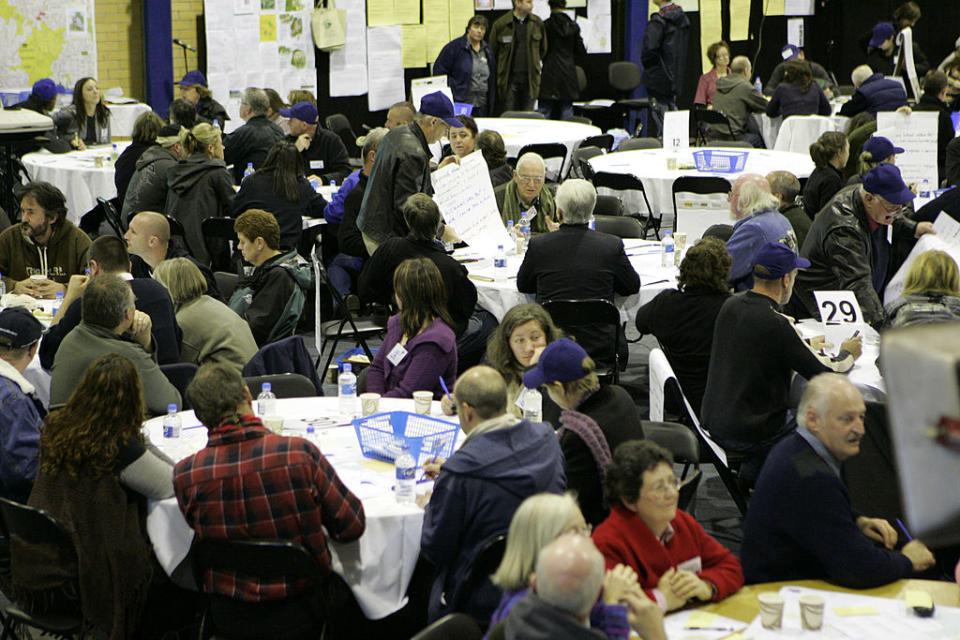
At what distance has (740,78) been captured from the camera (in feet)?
43.3

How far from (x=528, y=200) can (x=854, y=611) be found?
194 inches

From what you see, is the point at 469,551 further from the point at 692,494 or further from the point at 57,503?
the point at 57,503

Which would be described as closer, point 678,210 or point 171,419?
point 171,419

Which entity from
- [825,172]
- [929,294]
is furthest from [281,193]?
[929,294]

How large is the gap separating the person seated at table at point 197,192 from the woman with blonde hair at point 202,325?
2.88 meters

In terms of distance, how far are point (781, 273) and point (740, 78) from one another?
8.91 meters

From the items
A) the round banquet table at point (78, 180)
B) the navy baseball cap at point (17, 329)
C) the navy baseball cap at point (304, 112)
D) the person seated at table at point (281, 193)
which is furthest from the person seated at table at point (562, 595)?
the round banquet table at point (78, 180)

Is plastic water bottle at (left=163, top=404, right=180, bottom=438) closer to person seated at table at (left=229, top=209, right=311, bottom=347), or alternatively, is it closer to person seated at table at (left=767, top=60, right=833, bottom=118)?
person seated at table at (left=229, top=209, right=311, bottom=347)

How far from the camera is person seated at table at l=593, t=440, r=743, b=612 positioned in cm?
318

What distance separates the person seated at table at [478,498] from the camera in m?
3.40

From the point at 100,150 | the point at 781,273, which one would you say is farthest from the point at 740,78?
the point at 781,273

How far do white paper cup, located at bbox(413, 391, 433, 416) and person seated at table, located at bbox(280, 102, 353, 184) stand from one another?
17.6 feet

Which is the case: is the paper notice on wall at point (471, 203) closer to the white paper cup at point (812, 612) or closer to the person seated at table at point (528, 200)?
the person seated at table at point (528, 200)

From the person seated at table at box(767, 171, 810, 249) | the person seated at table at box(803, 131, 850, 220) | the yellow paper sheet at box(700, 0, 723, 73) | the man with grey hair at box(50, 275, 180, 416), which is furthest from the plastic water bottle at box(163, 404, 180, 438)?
the yellow paper sheet at box(700, 0, 723, 73)
